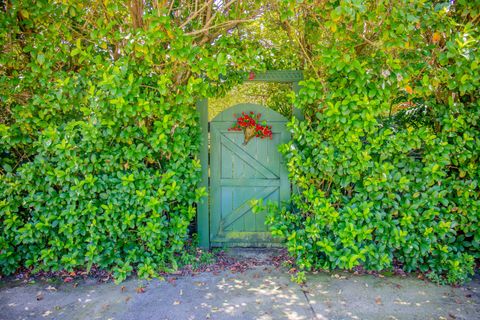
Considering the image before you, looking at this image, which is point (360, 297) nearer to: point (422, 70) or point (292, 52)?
point (422, 70)

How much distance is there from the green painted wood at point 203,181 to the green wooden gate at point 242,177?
0.23 ft

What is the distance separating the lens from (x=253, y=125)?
176 inches

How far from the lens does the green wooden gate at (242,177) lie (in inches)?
179

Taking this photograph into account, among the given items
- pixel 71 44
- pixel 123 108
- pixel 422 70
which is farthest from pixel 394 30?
pixel 71 44

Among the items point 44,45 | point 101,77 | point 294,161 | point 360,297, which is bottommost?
point 360,297

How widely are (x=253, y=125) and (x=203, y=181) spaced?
3.04 ft

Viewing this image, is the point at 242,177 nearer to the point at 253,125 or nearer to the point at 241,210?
the point at 241,210

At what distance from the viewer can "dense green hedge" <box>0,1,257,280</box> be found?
11.7 ft

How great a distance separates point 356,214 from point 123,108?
8.33 feet

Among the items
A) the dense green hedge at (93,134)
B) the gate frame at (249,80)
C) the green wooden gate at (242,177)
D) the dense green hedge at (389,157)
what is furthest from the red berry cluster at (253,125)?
the dense green hedge at (93,134)

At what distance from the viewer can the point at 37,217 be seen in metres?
3.77

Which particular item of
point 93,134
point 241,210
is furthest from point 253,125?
point 93,134

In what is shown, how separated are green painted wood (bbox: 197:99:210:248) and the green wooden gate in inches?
2.8

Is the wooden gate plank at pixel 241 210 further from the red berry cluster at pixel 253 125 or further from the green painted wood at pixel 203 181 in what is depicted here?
the red berry cluster at pixel 253 125
